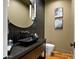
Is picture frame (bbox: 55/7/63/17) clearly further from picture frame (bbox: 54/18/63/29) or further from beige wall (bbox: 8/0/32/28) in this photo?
beige wall (bbox: 8/0/32/28)

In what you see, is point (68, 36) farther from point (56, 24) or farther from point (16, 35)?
point (16, 35)

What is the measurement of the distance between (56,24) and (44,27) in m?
0.60

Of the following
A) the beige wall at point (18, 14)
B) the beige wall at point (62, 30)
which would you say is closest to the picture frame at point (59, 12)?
the beige wall at point (62, 30)

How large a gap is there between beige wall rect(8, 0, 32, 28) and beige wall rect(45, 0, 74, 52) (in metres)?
2.45

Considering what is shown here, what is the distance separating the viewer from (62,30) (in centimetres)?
536

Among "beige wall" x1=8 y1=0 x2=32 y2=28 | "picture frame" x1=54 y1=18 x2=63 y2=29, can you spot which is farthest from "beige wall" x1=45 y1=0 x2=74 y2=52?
"beige wall" x1=8 y1=0 x2=32 y2=28

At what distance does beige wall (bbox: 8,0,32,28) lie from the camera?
2.28 metres

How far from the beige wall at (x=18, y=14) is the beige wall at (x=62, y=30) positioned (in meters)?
2.45

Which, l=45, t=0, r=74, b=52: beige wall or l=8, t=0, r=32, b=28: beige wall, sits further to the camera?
l=45, t=0, r=74, b=52: beige wall

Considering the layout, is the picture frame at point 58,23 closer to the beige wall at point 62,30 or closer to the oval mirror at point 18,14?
the beige wall at point 62,30

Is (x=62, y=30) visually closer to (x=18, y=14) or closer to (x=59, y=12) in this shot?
(x=59, y=12)

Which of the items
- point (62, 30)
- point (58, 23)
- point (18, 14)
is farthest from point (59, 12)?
point (18, 14)

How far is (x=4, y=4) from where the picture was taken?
115 centimetres

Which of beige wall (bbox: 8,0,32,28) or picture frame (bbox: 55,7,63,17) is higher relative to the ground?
picture frame (bbox: 55,7,63,17)
